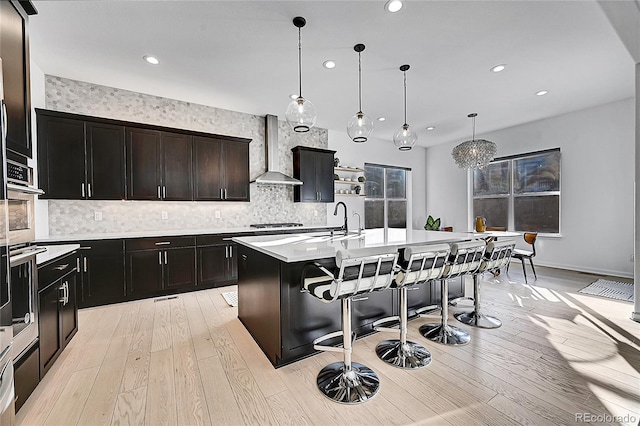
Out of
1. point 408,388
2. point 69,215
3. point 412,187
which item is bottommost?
point 408,388

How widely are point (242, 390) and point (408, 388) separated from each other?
113cm

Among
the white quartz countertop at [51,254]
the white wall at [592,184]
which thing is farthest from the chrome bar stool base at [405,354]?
the white wall at [592,184]

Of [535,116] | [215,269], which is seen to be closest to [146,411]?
[215,269]

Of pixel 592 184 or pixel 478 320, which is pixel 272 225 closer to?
pixel 478 320

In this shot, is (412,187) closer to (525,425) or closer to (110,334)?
(525,425)

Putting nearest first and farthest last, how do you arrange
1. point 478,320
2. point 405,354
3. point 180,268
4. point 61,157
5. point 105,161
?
point 405,354 < point 478,320 < point 61,157 < point 105,161 < point 180,268

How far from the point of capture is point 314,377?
193 cm

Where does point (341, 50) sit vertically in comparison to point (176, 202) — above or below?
above

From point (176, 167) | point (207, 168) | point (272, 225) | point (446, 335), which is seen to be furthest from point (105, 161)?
point (446, 335)

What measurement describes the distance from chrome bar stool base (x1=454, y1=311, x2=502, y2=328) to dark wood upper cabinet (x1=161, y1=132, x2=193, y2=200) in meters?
4.08

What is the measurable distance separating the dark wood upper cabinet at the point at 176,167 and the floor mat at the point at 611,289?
6099 mm

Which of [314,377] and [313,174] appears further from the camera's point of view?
[313,174]

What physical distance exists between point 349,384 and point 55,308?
2.34m

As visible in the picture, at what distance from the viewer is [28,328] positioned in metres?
1.67
